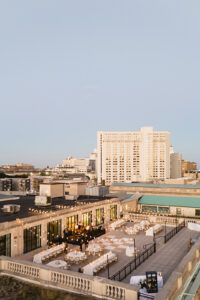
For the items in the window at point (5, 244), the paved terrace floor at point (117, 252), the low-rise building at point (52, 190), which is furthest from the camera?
the low-rise building at point (52, 190)

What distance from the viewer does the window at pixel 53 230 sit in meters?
26.3

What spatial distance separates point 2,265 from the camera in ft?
53.0

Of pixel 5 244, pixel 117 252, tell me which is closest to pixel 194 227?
pixel 117 252

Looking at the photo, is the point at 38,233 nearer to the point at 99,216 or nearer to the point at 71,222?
the point at 71,222

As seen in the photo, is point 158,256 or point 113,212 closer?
point 158,256

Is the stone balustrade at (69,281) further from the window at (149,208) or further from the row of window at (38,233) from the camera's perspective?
the window at (149,208)

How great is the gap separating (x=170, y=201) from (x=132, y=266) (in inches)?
1186

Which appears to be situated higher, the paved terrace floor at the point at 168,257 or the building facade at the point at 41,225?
the building facade at the point at 41,225

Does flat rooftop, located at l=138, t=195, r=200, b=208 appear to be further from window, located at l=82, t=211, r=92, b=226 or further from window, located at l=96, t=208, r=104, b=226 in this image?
window, located at l=82, t=211, r=92, b=226

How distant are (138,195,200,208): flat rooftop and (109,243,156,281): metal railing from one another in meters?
24.4

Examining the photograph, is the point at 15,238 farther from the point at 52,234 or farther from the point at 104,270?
the point at 104,270

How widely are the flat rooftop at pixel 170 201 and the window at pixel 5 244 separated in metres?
32.0

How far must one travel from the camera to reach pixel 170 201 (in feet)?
159

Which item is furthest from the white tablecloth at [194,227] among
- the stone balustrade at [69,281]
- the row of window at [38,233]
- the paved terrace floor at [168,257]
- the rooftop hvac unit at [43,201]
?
the stone balustrade at [69,281]
